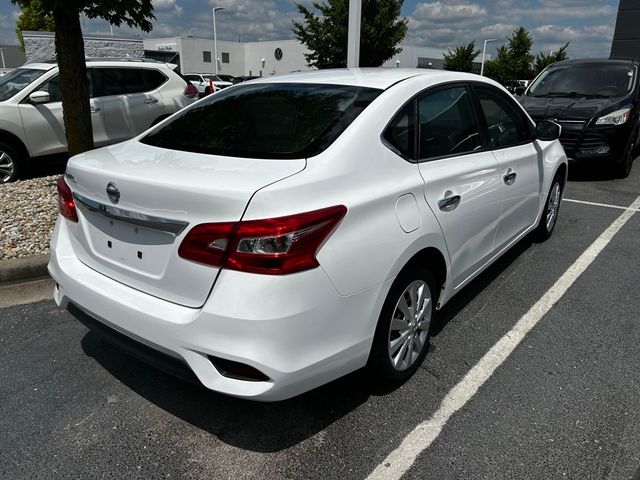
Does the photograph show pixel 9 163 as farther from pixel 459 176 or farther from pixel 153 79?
pixel 459 176

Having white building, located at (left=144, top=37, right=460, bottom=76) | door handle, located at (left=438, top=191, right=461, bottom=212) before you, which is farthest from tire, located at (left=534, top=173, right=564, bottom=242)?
white building, located at (left=144, top=37, right=460, bottom=76)

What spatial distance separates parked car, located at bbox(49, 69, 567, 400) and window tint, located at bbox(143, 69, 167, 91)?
228 inches

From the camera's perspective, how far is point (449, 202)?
2859 millimetres

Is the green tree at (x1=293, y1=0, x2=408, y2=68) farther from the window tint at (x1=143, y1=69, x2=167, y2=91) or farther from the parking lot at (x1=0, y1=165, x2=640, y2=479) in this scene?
the parking lot at (x1=0, y1=165, x2=640, y2=479)

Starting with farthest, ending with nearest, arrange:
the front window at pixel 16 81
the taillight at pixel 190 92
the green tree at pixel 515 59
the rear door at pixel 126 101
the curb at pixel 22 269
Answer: the green tree at pixel 515 59, the taillight at pixel 190 92, the rear door at pixel 126 101, the front window at pixel 16 81, the curb at pixel 22 269

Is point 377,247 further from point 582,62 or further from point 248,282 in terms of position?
point 582,62

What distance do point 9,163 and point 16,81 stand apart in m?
1.39

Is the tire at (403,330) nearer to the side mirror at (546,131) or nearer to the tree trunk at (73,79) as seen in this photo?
the side mirror at (546,131)

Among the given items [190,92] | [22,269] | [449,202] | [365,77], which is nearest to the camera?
[449,202]

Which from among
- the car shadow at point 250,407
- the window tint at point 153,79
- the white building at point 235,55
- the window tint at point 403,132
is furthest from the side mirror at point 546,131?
the white building at point 235,55

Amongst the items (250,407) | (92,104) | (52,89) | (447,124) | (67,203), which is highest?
(447,124)

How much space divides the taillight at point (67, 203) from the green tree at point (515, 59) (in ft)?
147

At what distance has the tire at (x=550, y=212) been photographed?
16.3 feet

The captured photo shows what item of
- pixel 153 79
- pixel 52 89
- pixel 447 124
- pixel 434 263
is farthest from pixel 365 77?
pixel 153 79
